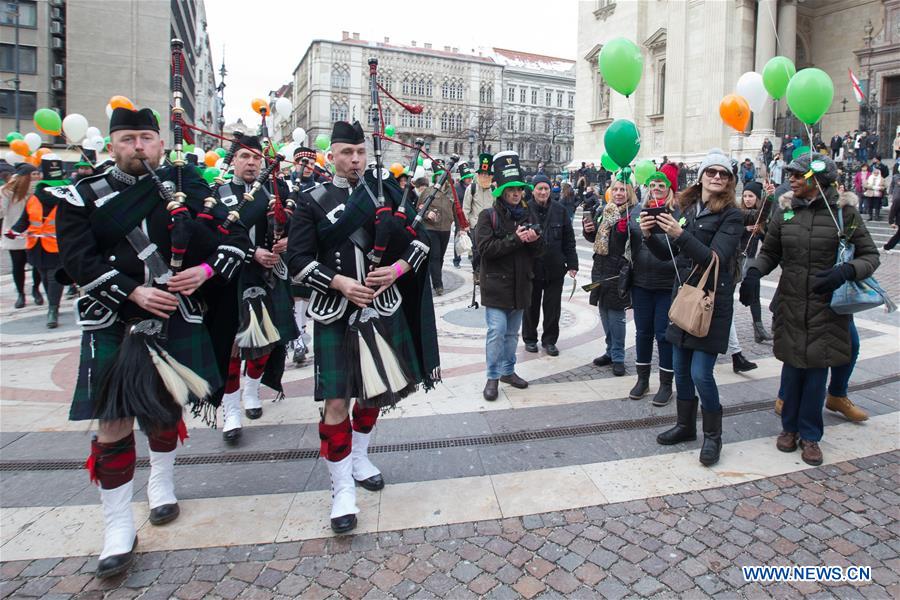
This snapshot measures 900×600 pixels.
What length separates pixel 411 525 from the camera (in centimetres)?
337

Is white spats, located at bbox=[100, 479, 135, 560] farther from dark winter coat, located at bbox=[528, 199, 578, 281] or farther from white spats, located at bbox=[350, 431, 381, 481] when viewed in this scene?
dark winter coat, located at bbox=[528, 199, 578, 281]

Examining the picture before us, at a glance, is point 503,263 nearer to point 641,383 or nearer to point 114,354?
point 641,383

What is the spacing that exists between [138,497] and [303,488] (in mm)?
1008

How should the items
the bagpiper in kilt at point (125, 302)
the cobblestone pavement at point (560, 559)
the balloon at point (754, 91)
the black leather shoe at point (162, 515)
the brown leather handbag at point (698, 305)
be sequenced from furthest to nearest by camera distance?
the balloon at point (754, 91) → the brown leather handbag at point (698, 305) → the black leather shoe at point (162, 515) → the bagpiper in kilt at point (125, 302) → the cobblestone pavement at point (560, 559)

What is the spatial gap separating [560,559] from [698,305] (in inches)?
77.0

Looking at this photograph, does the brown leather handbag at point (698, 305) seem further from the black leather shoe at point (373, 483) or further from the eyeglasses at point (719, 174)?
the black leather shoe at point (373, 483)

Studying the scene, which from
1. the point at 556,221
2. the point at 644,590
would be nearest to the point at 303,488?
the point at 644,590

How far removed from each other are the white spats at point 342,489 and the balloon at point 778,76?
6.14 m

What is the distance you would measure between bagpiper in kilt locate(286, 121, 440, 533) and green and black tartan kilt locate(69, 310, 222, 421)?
2.05 ft

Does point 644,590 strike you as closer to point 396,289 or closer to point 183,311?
point 396,289

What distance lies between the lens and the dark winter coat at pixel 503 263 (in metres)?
5.45

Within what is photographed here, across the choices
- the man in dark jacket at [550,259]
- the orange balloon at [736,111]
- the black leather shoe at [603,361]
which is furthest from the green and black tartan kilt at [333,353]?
the orange balloon at [736,111]

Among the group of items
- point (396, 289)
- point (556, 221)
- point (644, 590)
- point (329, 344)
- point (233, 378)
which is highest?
point (556, 221)

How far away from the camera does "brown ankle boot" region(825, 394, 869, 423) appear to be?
4.85 metres
